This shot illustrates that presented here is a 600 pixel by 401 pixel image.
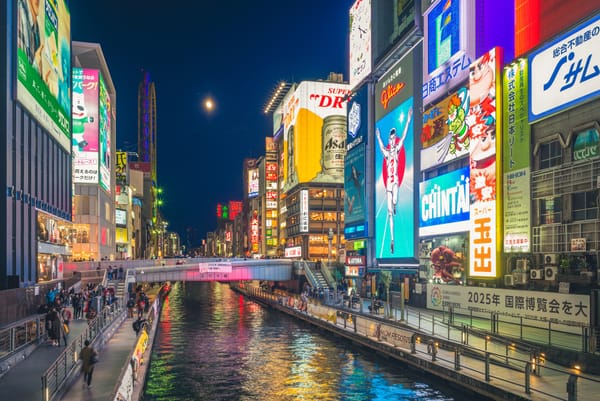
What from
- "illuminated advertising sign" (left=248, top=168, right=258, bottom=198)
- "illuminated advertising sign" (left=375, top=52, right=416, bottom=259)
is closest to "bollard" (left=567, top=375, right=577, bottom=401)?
"illuminated advertising sign" (left=375, top=52, right=416, bottom=259)

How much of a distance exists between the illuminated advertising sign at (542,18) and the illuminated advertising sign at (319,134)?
8004 centimetres

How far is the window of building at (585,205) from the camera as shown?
1222 inches

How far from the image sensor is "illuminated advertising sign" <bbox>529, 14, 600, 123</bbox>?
100ft

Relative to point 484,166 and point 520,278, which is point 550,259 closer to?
point 520,278

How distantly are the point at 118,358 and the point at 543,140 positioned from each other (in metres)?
26.1

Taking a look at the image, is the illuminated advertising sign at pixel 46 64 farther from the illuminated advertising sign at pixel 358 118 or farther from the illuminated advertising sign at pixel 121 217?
the illuminated advertising sign at pixel 121 217

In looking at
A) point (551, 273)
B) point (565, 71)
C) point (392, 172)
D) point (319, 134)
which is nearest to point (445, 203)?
point (551, 273)

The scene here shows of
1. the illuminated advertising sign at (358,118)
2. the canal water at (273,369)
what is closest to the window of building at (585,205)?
the canal water at (273,369)

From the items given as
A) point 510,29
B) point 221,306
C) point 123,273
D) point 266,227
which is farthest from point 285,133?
point 510,29

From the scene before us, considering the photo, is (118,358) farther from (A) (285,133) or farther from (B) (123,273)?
(A) (285,133)

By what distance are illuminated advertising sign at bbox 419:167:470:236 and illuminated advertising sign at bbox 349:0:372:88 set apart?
3037 cm

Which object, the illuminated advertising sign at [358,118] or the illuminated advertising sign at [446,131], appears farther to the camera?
the illuminated advertising sign at [358,118]

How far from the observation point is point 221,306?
79.3 meters

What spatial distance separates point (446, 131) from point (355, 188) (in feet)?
106
